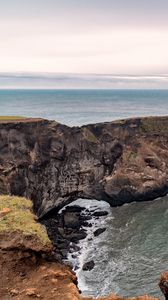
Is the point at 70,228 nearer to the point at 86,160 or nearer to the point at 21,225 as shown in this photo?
the point at 86,160

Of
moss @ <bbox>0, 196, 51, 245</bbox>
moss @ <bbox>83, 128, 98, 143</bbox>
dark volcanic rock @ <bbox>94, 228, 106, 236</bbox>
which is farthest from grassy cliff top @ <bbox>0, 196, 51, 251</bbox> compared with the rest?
moss @ <bbox>83, 128, 98, 143</bbox>

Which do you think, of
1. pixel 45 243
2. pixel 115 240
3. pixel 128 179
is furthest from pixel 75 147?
pixel 45 243

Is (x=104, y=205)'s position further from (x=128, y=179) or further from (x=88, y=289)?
(x=88, y=289)

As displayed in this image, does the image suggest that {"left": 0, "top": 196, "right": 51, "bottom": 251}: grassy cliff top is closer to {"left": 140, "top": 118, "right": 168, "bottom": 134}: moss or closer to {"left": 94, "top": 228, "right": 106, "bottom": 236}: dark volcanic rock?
{"left": 94, "top": 228, "right": 106, "bottom": 236}: dark volcanic rock

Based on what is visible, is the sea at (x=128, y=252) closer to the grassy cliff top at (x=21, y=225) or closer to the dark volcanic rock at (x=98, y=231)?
the dark volcanic rock at (x=98, y=231)

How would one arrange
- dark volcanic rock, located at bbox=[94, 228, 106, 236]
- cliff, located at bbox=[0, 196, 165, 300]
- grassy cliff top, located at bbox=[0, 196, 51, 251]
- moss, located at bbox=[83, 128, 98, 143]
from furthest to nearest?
1. moss, located at bbox=[83, 128, 98, 143]
2. dark volcanic rock, located at bbox=[94, 228, 106, 236]
3. grassy cliff top, located at bbox=[0, 196, 51, 251]
4. cliff, located at bbox=[0, 196, 165, 300]

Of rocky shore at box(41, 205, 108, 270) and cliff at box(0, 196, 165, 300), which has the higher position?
cliff at box(0, 196, 165, 300)

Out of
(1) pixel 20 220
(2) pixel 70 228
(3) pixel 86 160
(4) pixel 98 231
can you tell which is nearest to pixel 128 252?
(4) pixel 98 231
